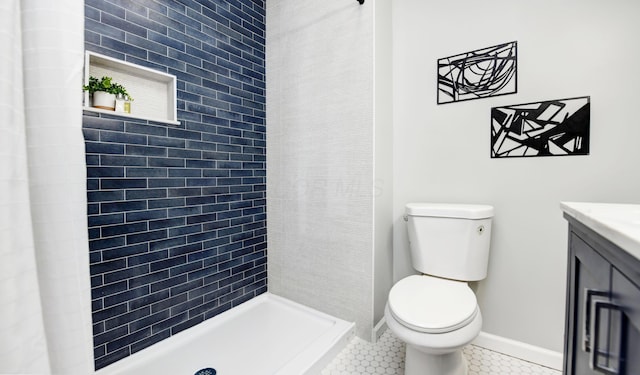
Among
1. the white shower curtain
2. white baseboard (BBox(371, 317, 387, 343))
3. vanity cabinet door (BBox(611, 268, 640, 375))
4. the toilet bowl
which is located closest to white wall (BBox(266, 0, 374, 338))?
white baseboard (BBox(371, 317, 387, 343))

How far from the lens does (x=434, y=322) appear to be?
1.02 m

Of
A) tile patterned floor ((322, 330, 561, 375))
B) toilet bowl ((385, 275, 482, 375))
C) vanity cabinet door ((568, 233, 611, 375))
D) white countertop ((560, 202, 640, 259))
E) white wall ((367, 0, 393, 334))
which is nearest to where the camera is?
white countertop ((560, 202, 640, 259))

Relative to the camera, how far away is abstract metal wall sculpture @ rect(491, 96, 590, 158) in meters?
1.27

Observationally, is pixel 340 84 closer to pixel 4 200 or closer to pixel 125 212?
pixel 125 212

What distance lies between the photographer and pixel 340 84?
1.62 m

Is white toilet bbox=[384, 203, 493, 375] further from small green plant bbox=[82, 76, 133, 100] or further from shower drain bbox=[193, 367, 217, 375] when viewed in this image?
small green plant bbox=[82, 76, 133, 100]

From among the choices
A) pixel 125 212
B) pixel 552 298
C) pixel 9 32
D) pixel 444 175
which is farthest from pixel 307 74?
pixel 552 298

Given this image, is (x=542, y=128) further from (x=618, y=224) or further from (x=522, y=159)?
(x=618, y=224)

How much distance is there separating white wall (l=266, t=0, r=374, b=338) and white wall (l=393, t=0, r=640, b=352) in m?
0.31

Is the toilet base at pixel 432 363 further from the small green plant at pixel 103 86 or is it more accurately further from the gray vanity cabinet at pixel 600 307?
the small green plant at pixel 103 86

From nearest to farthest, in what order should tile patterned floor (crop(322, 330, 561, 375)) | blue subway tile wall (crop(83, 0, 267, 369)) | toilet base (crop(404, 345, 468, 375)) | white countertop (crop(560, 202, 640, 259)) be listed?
white countertop (crop(560, 202, 640, 259)) < toilet base (crop(404, 345, 468, 375)) < blue subway tile wall (crop(83, 0, 267, 369)) < tile patterned floor (crop(322, 330, 561, 375))

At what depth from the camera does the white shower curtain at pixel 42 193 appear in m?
0.50

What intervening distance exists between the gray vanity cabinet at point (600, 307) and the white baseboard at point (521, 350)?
71cm

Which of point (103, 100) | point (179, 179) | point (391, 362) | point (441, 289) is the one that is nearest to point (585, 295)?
point (441, 289)
